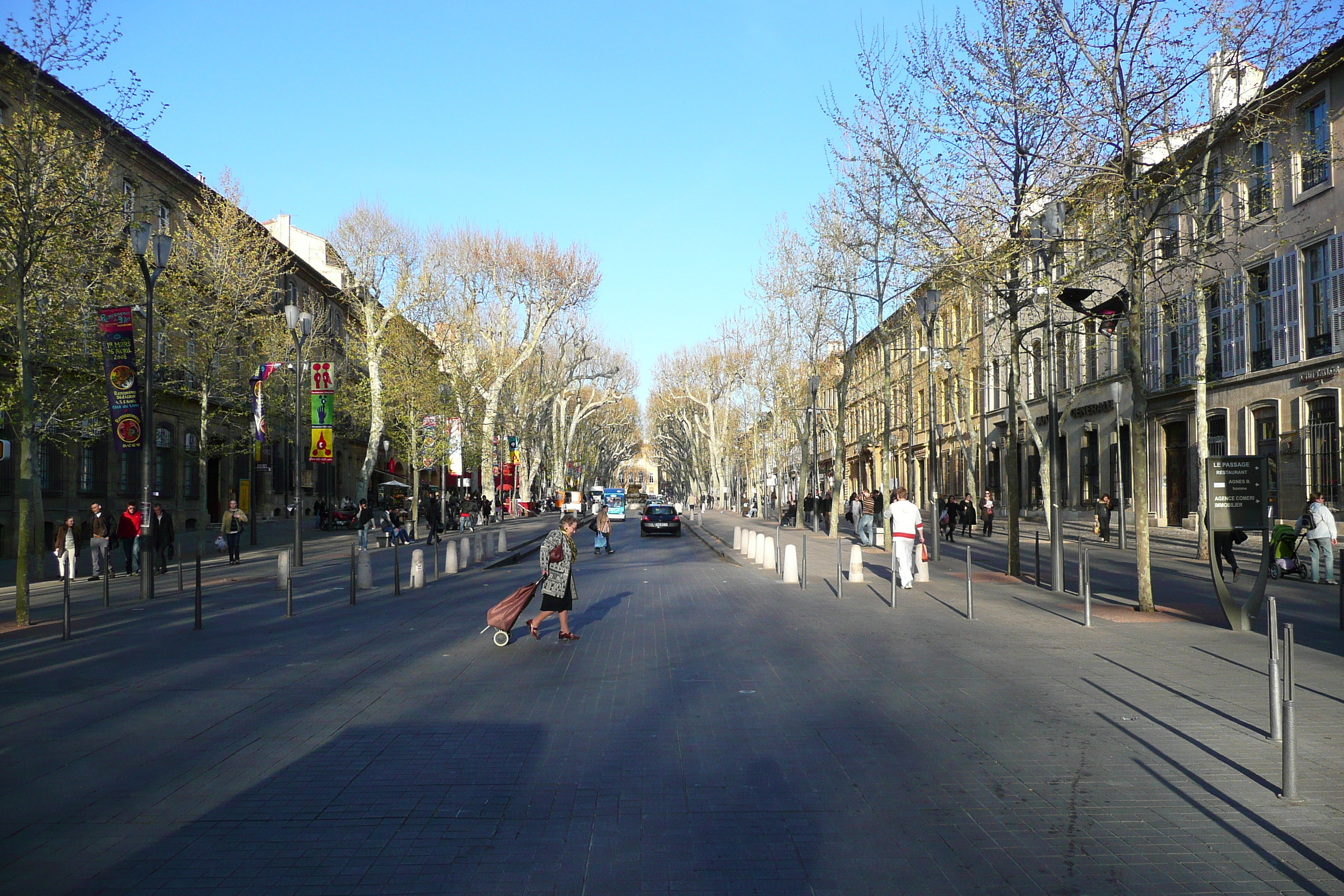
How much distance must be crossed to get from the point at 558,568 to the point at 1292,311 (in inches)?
1005

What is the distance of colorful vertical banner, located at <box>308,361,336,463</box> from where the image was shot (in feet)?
89.5

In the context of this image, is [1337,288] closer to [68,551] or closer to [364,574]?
[364,574]

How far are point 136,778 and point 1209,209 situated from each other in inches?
1238

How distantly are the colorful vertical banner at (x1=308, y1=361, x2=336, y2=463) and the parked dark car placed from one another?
1835cm

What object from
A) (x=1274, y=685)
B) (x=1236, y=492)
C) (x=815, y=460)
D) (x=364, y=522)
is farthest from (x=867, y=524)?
(x=1274, y=685)

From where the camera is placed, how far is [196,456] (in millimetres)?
42875

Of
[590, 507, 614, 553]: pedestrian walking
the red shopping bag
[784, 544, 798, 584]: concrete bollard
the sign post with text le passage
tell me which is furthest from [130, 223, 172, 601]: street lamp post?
the sign post with text le passage

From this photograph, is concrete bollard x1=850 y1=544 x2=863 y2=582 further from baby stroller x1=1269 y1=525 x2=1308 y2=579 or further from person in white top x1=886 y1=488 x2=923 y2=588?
baby stroller x1=1269 y1=525 x2=1308 y2=579

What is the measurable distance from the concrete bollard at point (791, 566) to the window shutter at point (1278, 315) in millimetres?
17883

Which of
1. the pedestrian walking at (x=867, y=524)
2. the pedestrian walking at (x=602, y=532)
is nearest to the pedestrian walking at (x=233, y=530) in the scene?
the pedestrian walking at (x=602, y=532)

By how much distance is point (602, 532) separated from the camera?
2712cm

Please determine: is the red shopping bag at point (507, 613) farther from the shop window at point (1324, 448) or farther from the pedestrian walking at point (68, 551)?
the shop window at point (1324, 448)

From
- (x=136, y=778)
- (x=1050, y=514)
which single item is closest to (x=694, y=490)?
(x=1050, y=514)

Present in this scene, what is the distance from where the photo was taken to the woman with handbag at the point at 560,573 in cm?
1197
